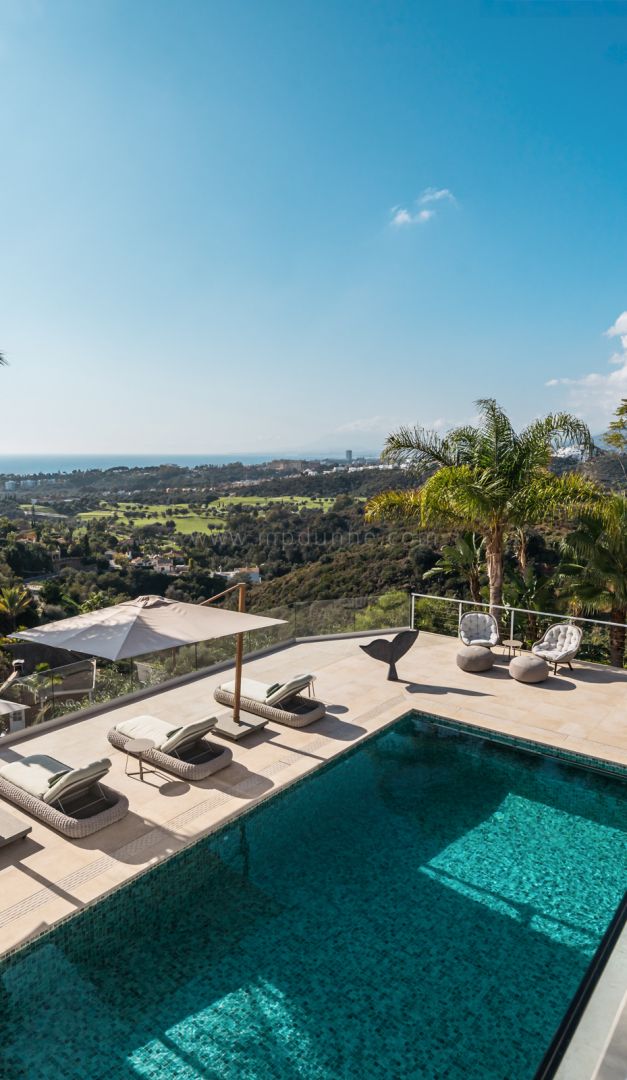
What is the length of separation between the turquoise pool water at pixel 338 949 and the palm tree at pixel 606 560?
19.9 ft

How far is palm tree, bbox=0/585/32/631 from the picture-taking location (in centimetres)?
3309

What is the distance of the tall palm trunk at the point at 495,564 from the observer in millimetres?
13305

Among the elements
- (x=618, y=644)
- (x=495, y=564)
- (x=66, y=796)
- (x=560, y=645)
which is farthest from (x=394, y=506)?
(x=66, y=796)

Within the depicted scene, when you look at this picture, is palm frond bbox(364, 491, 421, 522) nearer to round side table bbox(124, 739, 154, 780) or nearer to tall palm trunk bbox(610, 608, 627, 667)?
tall palm trunk bbox(610, 608, 627, 667)

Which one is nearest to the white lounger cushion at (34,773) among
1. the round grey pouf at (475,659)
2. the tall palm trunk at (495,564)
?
the round grey pouf at (475,659)

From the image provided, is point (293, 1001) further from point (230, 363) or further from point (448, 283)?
point (230, 363)

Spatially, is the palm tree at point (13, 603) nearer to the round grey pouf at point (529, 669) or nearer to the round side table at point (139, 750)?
the round side table at point (139, 750)

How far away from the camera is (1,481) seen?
271 ft

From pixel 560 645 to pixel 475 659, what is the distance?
1753 millimetres

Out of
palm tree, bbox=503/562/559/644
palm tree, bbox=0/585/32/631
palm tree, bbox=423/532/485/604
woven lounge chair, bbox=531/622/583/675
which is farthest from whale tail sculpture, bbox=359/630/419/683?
palm tree, bbox=0/585/32/631

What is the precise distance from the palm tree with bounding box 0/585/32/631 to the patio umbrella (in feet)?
92.1

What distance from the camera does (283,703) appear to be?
31.2 feet

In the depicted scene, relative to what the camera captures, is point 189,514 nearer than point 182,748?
No

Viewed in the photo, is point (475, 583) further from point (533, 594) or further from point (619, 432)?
point (619, 432)
